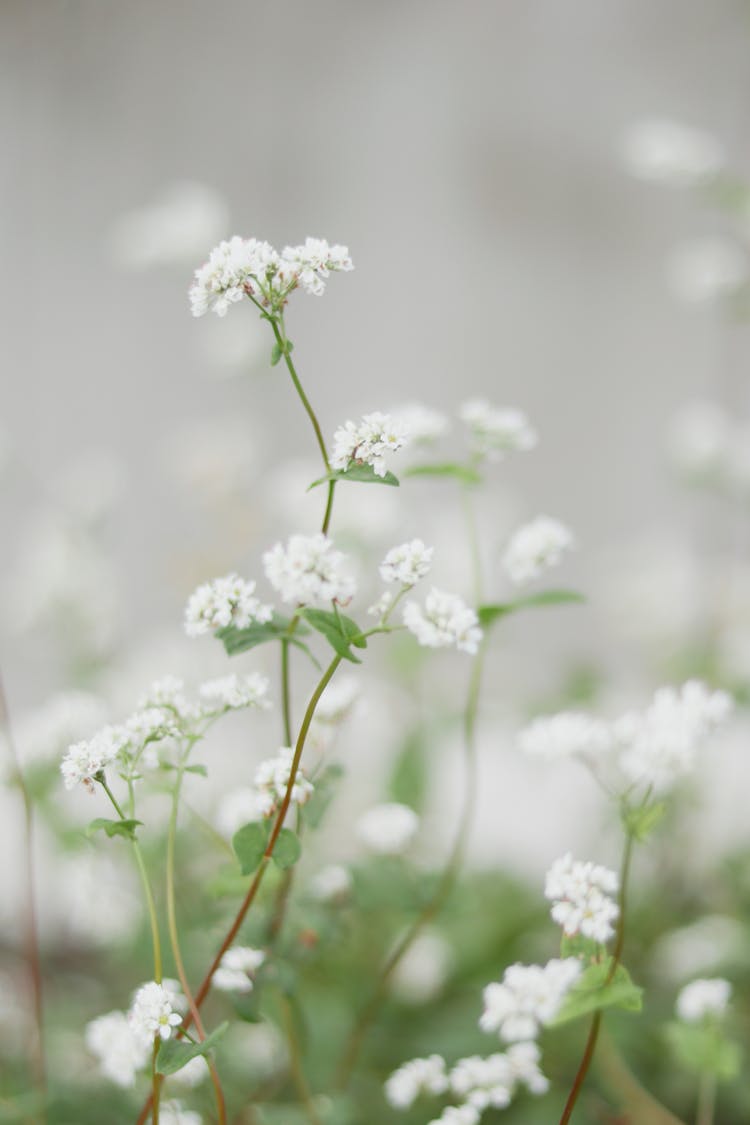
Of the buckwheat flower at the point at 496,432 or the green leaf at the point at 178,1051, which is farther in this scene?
the buckwheat flower at the point at 496,432

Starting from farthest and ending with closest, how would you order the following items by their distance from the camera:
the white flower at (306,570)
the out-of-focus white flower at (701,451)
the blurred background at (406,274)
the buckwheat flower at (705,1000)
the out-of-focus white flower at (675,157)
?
1. the blurred background at (406,274)
2. the out-of-focus white flower at (701,451)
3. the out-of-focus white flower at (675,157)
4. the buckwheat flower at (705,1000)
5. the white flower at (306,570)

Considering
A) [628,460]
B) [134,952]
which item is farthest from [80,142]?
[134,952]

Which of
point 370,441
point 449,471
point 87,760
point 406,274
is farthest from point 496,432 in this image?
point 406,274

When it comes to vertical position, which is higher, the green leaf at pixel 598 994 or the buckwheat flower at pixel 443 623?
the buckwheat flower at pixel 443 623

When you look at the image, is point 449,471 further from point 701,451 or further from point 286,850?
point 701,451

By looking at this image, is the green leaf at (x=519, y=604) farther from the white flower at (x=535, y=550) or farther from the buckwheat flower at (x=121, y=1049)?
the buckwheat flower at (x=121, y=1049)

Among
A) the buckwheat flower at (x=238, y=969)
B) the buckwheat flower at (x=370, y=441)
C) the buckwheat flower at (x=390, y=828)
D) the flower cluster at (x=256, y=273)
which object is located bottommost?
the buckwheat flower at (x=238, y=969)

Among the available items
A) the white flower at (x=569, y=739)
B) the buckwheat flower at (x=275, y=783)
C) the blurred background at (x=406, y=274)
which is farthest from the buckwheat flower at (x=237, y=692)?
the blurred background at (x=406, y=274)

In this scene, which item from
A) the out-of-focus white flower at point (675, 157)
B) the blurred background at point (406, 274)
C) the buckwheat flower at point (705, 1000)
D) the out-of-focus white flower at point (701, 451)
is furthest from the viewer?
the blurred background at point (406, 274)
